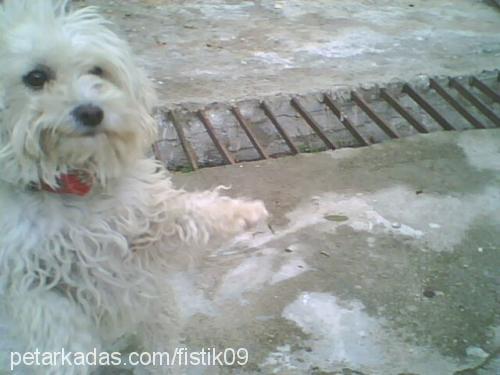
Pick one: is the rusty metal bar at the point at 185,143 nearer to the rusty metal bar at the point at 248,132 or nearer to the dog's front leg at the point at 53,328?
the rusty metal bar at the point at 248,132

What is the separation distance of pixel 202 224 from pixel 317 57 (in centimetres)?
226

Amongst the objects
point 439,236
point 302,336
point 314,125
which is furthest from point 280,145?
point 302,336

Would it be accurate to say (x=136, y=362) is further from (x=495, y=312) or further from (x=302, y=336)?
(x=495, y=312)

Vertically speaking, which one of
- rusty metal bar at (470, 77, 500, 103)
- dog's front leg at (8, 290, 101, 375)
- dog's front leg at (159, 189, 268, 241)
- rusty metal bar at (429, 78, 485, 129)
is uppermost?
dog's front leg at (159, 189, 268, 241)

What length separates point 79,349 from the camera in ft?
5.46

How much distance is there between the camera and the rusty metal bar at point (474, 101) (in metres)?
3.34

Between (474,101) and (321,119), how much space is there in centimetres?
76

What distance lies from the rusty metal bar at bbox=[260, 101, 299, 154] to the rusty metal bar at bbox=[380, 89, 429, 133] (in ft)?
1.96

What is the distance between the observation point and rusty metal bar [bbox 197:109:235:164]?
3.07 meters

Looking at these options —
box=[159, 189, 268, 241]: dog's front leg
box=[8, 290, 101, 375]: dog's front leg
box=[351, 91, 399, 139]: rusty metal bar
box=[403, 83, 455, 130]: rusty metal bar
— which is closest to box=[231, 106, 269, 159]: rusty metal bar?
box=[351, 91, 399, 139]: rusty metal bar

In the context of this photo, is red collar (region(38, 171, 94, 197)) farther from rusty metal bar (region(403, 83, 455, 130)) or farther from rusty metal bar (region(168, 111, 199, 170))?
rusty metal bar (region(403, 83, 455, 130))

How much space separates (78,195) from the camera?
169 centimetres

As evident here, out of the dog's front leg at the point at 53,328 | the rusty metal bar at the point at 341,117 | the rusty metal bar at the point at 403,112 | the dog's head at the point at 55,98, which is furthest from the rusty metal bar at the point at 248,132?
the dog's front leg at the point at 53,328

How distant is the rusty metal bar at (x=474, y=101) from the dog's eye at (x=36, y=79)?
2400 mm
